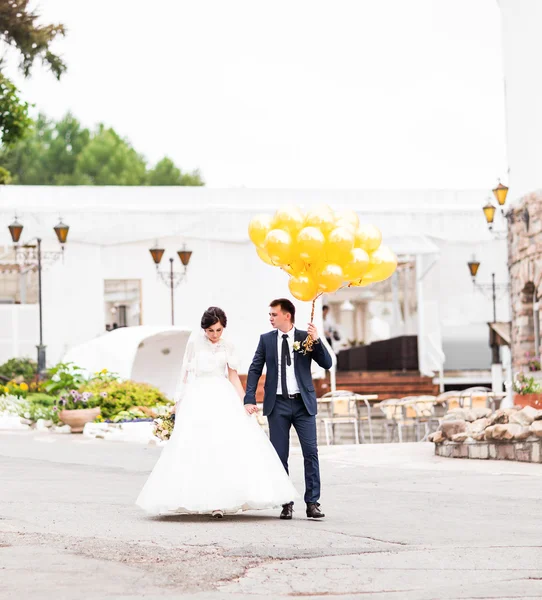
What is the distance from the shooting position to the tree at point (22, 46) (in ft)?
81.7

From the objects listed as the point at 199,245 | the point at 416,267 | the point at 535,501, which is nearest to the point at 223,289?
the point at 199,245

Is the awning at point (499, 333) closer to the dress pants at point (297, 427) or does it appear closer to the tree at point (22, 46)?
the tree at point (22, 46)

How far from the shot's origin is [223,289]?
1212 inches

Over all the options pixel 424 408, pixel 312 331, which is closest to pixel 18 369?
pixel 424 408

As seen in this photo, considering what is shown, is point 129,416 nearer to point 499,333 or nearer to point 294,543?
point 499,333

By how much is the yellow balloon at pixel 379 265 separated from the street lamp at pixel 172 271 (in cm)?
1707

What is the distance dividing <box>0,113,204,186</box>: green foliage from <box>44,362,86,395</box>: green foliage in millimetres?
41049

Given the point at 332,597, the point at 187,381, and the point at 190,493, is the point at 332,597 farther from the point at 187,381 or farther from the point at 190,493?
the point at 187,381

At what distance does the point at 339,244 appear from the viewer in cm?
1084

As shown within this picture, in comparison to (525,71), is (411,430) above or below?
below

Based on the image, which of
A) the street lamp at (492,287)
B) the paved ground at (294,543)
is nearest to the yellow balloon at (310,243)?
the paved ground at (294,543)

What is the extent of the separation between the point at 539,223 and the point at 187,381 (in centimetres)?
1385

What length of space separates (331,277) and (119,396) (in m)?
11.6

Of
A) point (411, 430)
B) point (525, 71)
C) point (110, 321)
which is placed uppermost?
point (525, 71)
